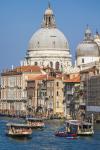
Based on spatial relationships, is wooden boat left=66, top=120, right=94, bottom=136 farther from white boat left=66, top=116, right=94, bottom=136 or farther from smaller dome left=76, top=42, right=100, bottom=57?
smaller dome left=76, top=42, right=100, bottom=57

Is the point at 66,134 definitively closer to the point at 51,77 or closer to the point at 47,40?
the point at 51,77

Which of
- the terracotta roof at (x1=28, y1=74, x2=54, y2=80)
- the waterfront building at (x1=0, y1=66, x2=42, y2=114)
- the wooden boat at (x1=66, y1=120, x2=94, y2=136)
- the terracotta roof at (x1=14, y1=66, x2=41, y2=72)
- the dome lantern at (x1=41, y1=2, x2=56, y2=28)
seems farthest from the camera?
the dome lantern at (x1=41, y1=2, x2=56, y2=28)

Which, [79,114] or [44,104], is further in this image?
[44,104]

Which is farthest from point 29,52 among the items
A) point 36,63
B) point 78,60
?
point 78,60

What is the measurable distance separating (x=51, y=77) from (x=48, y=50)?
1960 centimetres

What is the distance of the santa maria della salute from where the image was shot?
102 meters

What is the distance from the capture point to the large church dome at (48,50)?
13450cm

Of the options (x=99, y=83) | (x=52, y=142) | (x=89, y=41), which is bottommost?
(x=52, y=142)

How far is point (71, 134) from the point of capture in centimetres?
7025

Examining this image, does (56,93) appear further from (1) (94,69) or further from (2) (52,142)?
(2) (52,142)

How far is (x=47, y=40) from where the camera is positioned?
13538 centimetres

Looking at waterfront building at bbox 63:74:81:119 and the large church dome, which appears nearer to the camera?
waterfront building at bbox 63:74:81:119

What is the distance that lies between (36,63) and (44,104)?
868 inches

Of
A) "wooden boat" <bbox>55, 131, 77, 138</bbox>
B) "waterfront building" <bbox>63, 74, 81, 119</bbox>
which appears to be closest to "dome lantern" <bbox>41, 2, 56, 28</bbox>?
"waterfront building" <bbox>63, 74, 81, 119</bbox>
